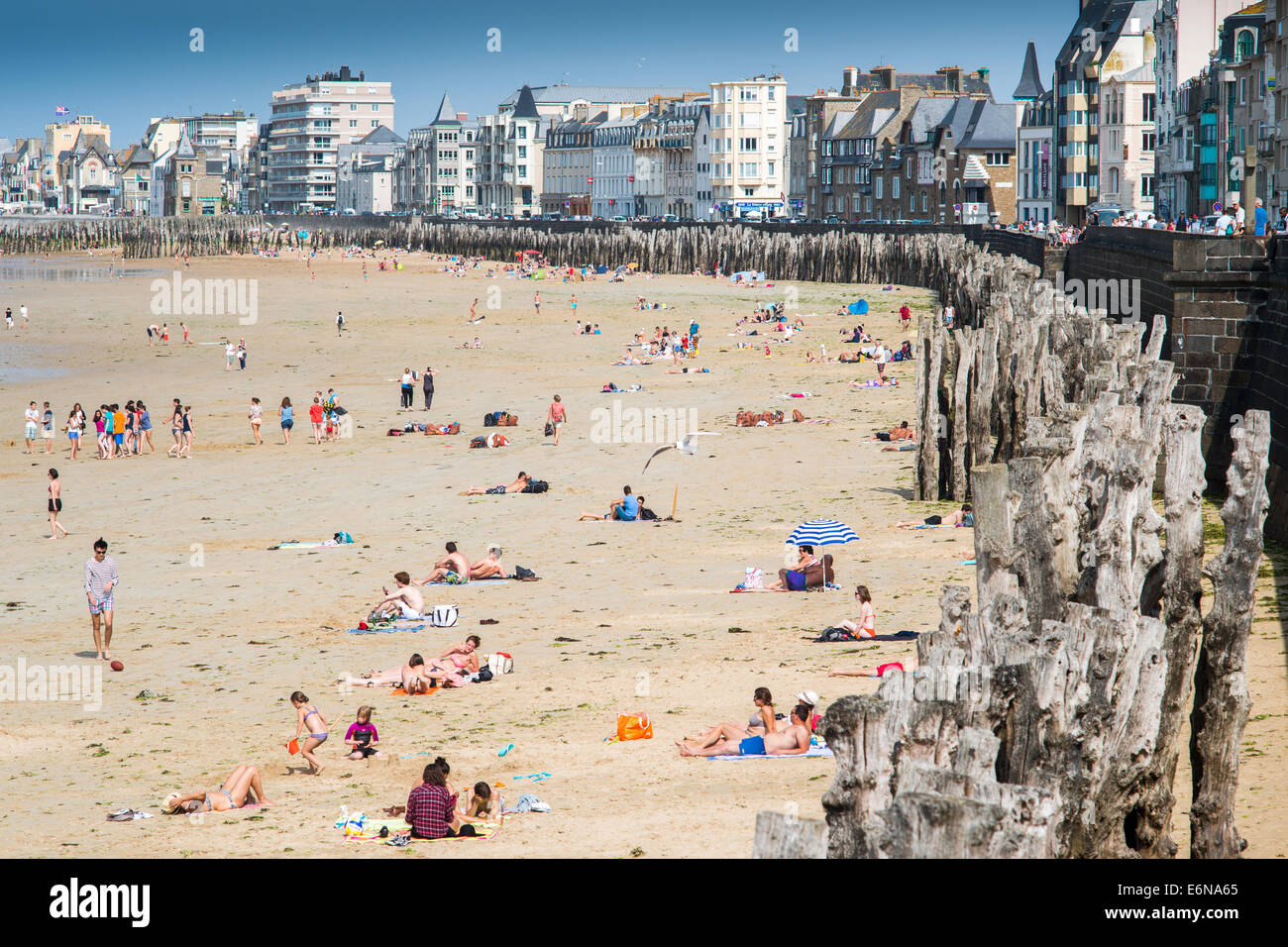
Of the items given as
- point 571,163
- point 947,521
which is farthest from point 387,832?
point 571,163

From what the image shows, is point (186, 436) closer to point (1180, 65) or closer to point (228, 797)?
point (228, 797)

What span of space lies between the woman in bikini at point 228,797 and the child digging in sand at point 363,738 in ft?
3.22

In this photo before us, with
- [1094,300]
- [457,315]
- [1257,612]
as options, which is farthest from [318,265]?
[1257,612]

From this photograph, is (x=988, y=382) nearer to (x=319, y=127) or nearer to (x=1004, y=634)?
(x=1004, y=634)

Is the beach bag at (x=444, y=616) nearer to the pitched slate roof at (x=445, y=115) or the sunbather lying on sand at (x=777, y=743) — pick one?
the sunbather lying on sand at (x=777, y=743)

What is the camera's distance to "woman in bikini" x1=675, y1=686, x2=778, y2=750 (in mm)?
10547

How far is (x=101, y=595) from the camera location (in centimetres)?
1429

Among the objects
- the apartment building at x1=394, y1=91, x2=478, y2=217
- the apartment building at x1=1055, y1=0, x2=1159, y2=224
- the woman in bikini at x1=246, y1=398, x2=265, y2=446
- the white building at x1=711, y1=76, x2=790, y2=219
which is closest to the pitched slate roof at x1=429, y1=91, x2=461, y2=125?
the apartment building at x1=394, y1=91, x2=478, y2=217

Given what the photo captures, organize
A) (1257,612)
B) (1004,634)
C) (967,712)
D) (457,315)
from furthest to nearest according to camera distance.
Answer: (457,315)
(1257,612)
(1004,634)
(967,712)

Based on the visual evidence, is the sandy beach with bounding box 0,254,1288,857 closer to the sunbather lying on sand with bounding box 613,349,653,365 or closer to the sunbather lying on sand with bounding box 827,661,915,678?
the sunbather lying on sand with bounding box 827,661,915,678

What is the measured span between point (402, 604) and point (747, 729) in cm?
607

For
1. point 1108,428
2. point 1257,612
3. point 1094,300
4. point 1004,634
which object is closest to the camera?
point 1004,634

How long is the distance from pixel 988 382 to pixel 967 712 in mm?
14210

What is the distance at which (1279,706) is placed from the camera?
32.2ft
